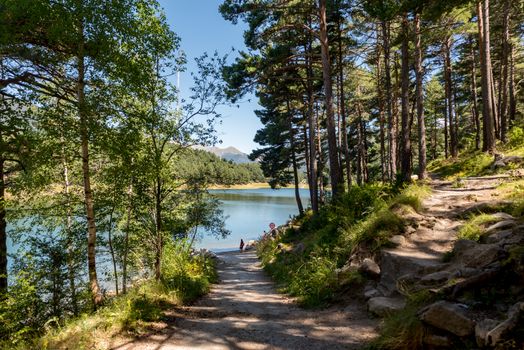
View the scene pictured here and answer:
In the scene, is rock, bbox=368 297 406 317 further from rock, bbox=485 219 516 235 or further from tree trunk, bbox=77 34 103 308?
tree trunk, bbox=77 34 103 308

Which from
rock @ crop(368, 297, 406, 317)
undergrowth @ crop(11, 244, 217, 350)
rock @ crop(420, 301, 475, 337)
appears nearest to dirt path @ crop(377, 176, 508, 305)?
rock @ crop(368, 297, 406, 317)

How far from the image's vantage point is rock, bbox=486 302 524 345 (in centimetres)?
270

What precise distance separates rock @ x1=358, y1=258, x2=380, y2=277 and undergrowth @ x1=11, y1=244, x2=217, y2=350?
423 cm

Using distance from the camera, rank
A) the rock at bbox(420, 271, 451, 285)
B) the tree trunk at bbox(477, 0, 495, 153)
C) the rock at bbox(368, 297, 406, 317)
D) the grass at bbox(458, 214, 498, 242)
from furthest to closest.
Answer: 1. the tree trunk at bbox(477, 0, 495, 153)
2. the grass at bbox(458, 214, 498, 242)
3. the rock at bbox(368, 297, 406, 317)
4. the rock at bbox(420, 271, 451, 285)

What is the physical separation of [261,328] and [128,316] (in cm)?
238

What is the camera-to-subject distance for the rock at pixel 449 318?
3.08 m

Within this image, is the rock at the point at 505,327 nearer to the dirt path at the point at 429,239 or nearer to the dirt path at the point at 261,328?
the dirt path at the point at 429,239

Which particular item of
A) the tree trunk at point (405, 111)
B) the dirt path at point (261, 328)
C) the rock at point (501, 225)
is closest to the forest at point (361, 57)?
the tree trunk at point (405, 111)

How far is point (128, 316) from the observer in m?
5.08

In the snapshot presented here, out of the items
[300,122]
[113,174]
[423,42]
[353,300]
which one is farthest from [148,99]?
[300,122]

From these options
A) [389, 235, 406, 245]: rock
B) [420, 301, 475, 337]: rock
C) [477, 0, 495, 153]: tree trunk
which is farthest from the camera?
[477, 0, 495, 153]: tree trunk

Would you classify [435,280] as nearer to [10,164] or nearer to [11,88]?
[11,88]

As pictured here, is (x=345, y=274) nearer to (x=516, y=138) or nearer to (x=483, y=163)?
(x=483, y=163)

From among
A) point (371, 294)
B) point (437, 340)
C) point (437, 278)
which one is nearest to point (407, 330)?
point (437, 340)
